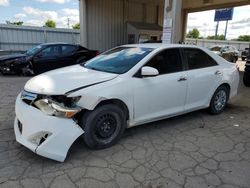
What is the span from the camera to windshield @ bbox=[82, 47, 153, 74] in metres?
3.73

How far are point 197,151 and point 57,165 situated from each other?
1.98m

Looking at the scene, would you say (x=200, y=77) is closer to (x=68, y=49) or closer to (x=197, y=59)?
(x=197, y=59)

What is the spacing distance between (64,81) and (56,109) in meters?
0.47

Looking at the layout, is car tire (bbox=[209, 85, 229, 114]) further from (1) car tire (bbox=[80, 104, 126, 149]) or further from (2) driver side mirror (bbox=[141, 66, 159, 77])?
(1) car tire (bbox=[80, 104, 126, 149])

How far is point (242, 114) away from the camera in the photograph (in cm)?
520

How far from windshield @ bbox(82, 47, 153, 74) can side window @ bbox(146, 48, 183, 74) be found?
186 millimetres

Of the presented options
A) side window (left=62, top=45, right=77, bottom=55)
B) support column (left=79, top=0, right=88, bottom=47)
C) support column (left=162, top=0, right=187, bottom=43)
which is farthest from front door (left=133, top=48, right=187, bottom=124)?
support column (left=79, top=0, right=88, bottom=47)

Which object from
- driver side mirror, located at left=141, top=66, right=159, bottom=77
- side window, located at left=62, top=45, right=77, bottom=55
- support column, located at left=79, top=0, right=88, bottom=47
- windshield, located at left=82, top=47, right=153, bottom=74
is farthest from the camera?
support column, located at left=79, top=0, right=88, bottom=47

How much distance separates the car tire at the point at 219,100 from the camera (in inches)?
194

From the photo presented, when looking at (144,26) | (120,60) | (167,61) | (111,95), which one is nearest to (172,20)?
(167,61)

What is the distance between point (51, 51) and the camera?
9875 millimetres

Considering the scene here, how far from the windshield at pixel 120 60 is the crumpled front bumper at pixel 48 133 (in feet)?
3.88

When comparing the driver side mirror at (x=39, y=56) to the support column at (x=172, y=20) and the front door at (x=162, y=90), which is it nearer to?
the support column at (x=172, y=20)

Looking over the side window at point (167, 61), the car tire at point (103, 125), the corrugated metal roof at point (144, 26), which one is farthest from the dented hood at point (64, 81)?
the corrugated metal roof at point (144, 26)
